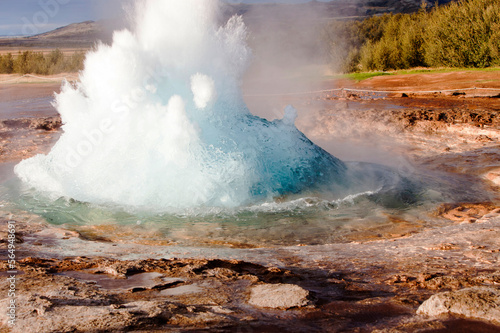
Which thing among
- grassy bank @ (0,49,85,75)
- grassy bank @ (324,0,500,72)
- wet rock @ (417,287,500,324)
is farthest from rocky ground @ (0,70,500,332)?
grassy bank @ (0,49,85,75)

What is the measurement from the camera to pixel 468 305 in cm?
186

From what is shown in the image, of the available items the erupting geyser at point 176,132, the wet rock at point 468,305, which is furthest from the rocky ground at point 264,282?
the erupting geyser at point 176,132

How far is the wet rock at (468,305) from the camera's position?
1804 mm

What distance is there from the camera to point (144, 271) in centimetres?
259

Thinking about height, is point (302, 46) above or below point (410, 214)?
above

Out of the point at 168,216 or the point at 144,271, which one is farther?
the point at 168,216

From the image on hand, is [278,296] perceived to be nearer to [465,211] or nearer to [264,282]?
[264,282]

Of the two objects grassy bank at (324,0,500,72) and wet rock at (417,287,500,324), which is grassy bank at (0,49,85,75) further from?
wet rock at (417,287,500,324)

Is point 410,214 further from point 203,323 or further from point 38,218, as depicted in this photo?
point 38,218

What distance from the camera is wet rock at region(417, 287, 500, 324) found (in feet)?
5.92

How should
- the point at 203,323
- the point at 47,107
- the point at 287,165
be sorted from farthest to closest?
the point at 47,107, the point at 287,165, the point at 203,323

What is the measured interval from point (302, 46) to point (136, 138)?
16.7 meters

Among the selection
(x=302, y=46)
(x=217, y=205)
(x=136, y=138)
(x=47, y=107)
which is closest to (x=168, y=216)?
(x=217, y=205)

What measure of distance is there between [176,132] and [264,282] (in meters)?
2.48
